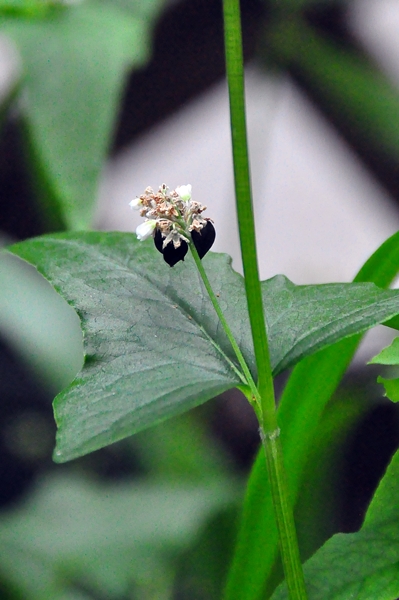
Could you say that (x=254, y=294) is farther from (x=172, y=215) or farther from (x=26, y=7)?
(x=26, y=7)

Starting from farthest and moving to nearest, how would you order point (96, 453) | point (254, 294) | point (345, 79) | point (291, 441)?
point (345, 79) < point (96, 453) < point (291, 441) < point (254, 294)

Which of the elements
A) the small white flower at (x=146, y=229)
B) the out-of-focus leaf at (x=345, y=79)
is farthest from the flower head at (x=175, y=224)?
the out-of-focus leaf at (x=345, y=79)

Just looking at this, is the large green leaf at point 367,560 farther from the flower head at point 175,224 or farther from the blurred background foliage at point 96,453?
the blurred background foliage at point 96,453

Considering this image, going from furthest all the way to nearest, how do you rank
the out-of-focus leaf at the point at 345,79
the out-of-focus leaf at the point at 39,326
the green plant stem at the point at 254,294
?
the out-of-focus leaf at the point at 345,79 < the out-of-focus leaf at the point at 39,326 < the green plant stem at the point at 254,294

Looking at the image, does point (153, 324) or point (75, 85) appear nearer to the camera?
point (153, 324)

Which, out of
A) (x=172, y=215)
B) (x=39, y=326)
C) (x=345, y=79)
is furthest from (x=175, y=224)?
(x=345, y=79)

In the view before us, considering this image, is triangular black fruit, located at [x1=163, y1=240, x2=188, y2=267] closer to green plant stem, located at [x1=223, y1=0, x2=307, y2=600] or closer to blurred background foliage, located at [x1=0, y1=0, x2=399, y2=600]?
green plant stem, located at [x1=223, y1=0, x2=307, y2=600]

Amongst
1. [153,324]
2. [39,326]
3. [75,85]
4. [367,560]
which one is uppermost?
[75,85]
